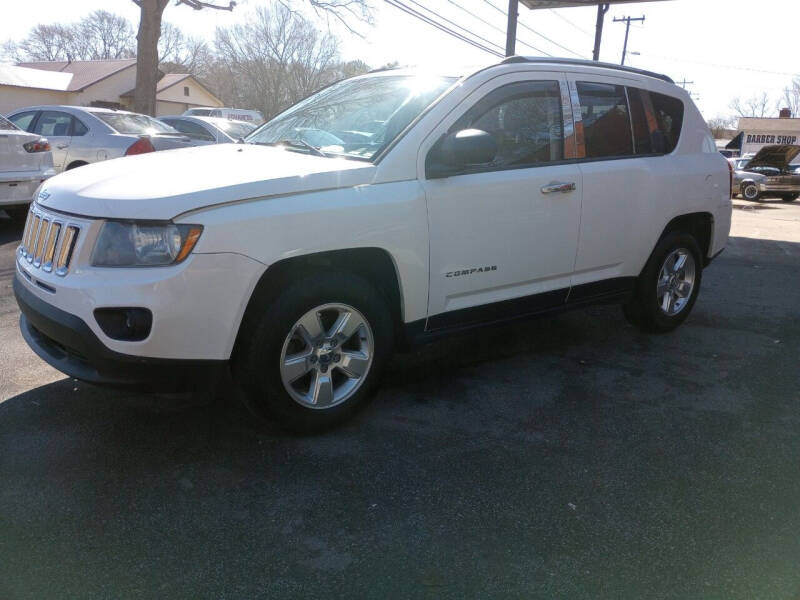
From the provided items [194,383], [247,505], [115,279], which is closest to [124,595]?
[247,505]

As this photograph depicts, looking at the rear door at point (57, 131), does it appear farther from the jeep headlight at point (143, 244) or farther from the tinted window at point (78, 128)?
the jeep headlight at point (143, 244)

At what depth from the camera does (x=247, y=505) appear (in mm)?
2875

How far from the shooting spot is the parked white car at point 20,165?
8.27 meters

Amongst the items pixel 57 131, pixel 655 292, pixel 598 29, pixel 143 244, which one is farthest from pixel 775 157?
pixel 143 244

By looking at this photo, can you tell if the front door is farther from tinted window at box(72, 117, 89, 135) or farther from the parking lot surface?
tinted window at box(72, 117, 89, 135)

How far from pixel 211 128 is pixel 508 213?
10828 millimetres

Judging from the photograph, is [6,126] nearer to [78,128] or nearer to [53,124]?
[78,128]

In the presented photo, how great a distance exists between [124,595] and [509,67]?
132 inches

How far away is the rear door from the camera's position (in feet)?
34.9

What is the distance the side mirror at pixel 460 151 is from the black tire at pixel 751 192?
2491cm

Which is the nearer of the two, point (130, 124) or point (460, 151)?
point (460, 151)

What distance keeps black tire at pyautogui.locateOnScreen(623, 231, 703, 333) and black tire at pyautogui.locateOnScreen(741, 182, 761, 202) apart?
2235 centimetres

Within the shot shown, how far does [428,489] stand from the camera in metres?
3.05

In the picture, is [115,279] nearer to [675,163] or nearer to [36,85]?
[675,163]
